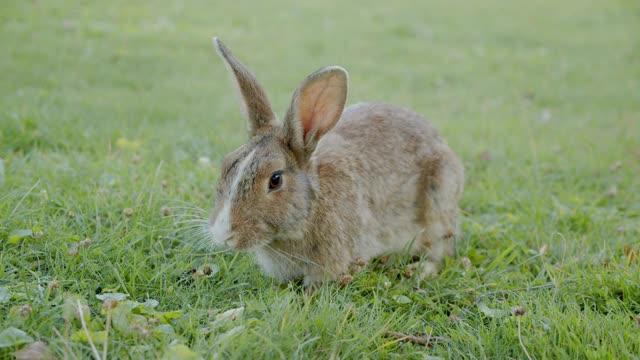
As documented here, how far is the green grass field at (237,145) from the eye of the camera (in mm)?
3160

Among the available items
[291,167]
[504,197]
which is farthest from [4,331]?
[504,197]

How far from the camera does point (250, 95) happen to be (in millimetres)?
3949

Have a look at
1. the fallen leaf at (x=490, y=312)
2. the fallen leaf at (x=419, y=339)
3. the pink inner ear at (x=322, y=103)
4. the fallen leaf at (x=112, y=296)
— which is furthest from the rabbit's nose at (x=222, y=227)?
the fallen leaf at (x=490, y=312)

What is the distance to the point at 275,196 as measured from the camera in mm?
3621

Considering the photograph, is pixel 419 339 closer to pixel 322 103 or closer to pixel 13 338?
pixel 322 103

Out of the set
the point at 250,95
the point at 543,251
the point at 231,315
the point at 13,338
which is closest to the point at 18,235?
the point at 13,338

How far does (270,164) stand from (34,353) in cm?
148

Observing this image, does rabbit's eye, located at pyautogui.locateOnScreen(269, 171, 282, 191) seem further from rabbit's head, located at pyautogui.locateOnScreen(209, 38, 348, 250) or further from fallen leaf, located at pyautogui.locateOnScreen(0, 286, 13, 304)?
fallen leaf, located at pyautogui.locateOnScreen(0, 286, 13, 304)

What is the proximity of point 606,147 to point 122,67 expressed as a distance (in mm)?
6092

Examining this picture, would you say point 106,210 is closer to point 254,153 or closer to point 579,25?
point 254,153

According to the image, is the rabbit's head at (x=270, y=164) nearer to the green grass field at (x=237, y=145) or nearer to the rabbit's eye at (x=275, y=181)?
the rabbit's eye at (x=275, y=181)

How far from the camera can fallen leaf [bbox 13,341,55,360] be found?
2.67m

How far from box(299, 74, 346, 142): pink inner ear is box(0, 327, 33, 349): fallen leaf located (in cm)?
176

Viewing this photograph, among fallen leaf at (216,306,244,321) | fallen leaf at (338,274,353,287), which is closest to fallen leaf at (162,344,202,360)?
fallen leaf at (216,306,244,321)
